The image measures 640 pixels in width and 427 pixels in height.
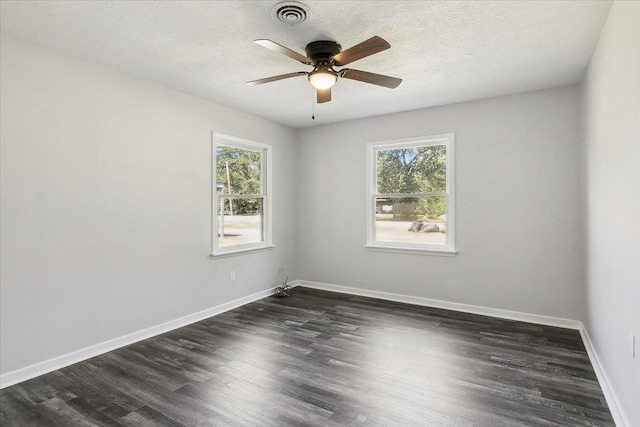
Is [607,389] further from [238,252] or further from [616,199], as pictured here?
[238,252]

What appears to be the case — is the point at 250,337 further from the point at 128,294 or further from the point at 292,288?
the point at 292,288

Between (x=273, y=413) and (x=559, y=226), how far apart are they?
3.41 metres

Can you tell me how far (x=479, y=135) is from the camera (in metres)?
4.04

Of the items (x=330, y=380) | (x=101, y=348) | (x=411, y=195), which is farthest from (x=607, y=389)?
(x=101, y=348)

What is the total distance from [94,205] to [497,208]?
4.17m

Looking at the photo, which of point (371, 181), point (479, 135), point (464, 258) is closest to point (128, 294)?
point (371, 181)

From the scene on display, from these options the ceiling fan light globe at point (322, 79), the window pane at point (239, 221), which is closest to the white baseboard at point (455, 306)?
the window pane at point (239, 221)

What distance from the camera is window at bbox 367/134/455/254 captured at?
433 centimetres

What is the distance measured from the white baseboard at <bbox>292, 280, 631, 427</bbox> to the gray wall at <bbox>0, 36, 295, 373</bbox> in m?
1.86

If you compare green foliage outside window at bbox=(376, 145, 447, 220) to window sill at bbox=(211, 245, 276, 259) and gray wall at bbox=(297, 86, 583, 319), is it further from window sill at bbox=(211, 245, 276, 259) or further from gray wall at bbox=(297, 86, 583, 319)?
window sill at bbox=(211, 245, 276, 259)

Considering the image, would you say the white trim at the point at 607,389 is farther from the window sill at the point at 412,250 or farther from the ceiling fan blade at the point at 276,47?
A: the ceiling fan blade at the point at 276,47

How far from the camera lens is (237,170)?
4.52 metres

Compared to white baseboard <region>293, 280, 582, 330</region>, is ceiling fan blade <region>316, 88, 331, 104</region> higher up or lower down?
higher up

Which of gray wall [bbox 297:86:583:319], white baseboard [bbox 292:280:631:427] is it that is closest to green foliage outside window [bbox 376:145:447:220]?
gray wall [bbox 297:86:583:319]
